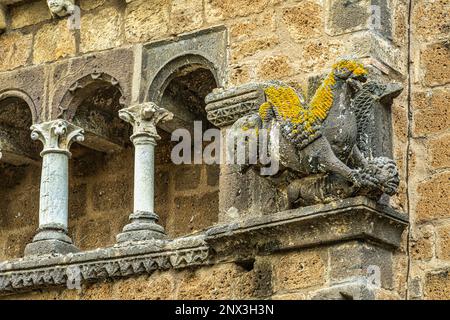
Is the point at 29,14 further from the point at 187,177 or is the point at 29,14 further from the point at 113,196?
the point at 187,177

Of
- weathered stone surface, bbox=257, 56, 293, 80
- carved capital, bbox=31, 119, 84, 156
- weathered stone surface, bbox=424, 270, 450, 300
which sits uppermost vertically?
weathered stone surface, bbox=257, 56, 293, 80

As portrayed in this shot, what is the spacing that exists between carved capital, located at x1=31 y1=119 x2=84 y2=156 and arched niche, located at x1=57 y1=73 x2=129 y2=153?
64 millimetres

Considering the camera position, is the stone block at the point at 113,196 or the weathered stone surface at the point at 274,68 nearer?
the weathered stone surface at the point at 274,68

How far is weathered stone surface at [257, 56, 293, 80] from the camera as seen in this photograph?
9594 mm

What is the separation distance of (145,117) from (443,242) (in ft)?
6.62

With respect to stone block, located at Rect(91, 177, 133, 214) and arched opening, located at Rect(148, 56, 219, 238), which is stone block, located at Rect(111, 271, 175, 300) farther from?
stone block, located at Rect(91, 177, 133, 214)

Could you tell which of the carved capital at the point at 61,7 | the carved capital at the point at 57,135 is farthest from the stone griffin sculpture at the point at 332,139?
the carved capital at the point at 61,7

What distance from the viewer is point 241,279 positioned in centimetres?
942

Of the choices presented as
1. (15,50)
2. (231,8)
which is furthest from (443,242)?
(15,50)

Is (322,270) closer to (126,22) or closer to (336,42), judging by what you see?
(336,42)

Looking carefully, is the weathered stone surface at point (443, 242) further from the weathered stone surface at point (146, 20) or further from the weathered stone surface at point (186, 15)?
the weathered stone surface at point (146, 20)

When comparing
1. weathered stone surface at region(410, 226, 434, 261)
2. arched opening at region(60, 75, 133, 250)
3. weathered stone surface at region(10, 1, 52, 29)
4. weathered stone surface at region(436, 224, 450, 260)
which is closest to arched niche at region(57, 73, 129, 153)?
arched opening at region(60, 75, 133, 250)

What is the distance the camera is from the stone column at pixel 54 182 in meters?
10.3

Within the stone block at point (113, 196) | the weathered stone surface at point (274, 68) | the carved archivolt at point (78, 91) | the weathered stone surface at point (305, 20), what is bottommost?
the stone block at point (113, 196)
